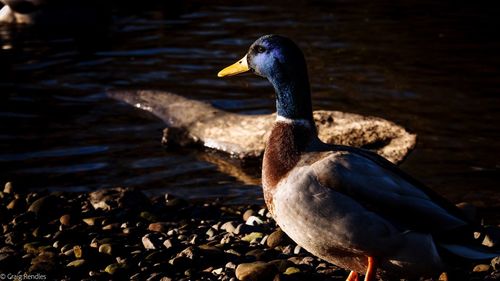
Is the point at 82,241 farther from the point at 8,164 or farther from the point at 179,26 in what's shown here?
the point at 179,26

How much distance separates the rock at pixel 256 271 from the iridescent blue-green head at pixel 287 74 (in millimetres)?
776

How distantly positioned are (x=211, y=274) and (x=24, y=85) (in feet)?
21.1

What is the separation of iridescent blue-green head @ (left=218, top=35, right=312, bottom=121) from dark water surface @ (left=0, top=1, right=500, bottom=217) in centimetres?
240

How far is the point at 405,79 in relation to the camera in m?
10.3

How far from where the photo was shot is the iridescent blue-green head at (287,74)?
4609 mm

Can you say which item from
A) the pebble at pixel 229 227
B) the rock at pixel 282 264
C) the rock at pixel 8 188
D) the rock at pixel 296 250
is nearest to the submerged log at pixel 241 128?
the pebble at pixel 229 227

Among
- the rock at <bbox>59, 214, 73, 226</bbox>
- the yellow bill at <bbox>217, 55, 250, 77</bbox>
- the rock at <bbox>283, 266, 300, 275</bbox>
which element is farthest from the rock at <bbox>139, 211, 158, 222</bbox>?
the rock at <bbox>283, 266, 300, 275</bbox>

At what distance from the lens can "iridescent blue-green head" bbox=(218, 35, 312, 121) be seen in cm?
461

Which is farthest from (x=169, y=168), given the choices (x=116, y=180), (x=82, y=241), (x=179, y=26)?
(x=179, y=26)

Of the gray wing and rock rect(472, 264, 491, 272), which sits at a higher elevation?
Result: the gray wing

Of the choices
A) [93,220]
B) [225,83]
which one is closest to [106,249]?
[93,220]

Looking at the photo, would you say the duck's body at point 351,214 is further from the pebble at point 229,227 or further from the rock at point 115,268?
the pebble at point 229,227

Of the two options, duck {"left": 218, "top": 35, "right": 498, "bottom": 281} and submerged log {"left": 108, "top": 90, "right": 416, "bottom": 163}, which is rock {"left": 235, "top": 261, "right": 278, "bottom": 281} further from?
submerged log {"left": 108, "top": 90, "right": 416, "bottom": 163}

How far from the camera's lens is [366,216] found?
4074 mm
